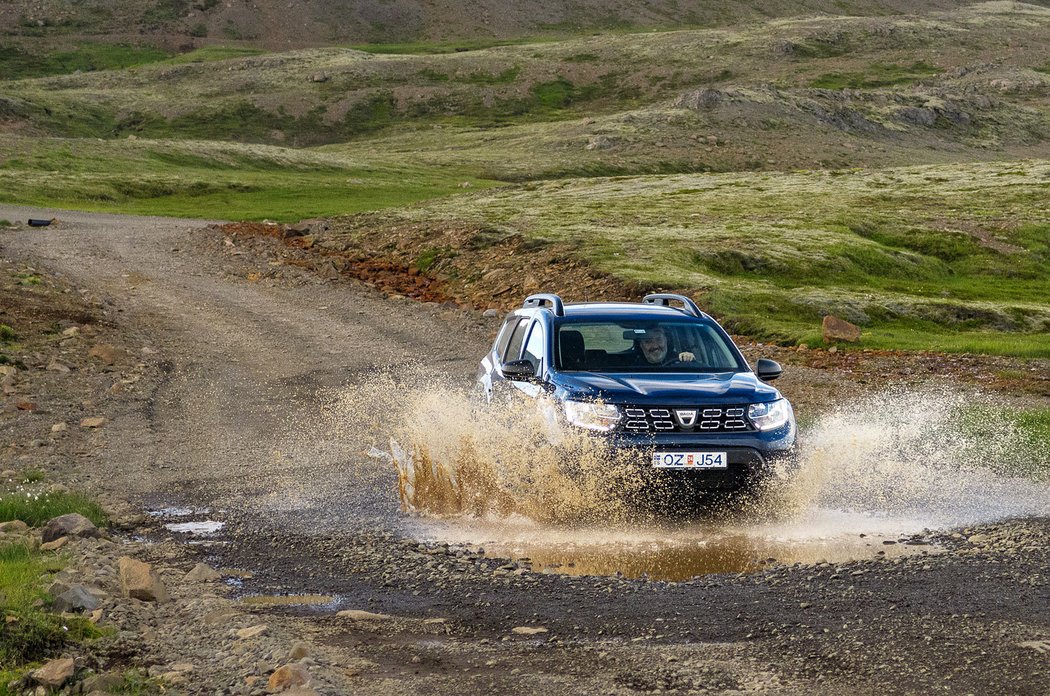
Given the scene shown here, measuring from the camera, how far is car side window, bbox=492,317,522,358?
46.4ft

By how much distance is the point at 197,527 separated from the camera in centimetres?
1184

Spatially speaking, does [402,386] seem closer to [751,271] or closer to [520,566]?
[520,566]

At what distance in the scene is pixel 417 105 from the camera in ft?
508

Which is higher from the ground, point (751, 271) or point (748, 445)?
point (748, 445)

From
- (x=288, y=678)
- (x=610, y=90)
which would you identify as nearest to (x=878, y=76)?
(x=610, y=90)

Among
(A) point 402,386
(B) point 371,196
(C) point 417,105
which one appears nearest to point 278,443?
(A) point 402,386

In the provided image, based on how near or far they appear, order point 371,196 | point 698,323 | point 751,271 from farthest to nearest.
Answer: point 371,196
point 751,271
point 698,323

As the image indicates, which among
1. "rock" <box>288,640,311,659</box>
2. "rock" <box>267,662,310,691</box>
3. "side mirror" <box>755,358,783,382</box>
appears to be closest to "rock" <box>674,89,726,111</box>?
"side mirror" <box>755,358,783,382</box>

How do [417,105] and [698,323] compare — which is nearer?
[698,323]

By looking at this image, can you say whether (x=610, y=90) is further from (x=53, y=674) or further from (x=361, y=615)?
(x=53, y=674)

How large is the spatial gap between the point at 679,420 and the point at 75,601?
5394 millimetres

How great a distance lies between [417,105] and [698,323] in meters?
145

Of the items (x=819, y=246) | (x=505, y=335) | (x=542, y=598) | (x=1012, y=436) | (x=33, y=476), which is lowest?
(x=819, y=246)

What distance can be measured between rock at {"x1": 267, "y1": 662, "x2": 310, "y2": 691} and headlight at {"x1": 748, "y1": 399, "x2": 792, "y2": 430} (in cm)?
585
